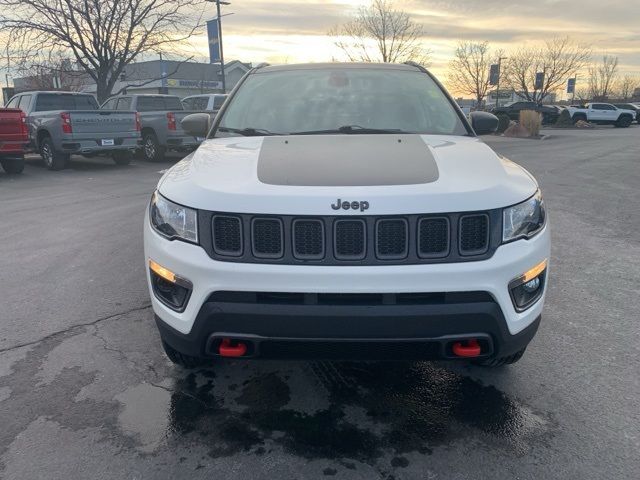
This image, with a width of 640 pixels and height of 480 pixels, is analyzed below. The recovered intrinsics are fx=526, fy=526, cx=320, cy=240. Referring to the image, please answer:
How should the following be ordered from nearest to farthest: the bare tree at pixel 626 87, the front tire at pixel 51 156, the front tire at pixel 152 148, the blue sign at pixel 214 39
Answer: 1. the front tire at pixel 51 156
2. the front tire at pixel 152 148
3. the blue sign at pixel 214 39
4. the bare tree at pixel 626 87

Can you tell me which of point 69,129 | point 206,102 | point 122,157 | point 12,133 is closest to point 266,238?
point 12,133

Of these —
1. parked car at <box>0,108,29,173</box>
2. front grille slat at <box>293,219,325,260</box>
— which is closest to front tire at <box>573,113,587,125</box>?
parked car at <box>0,108,29,173</box>

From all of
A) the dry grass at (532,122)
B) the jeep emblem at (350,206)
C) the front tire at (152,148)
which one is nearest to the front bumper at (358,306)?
the jeep emblem at (350,206)

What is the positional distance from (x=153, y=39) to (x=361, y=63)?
2053 centimetres

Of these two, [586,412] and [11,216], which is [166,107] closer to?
[11,216]

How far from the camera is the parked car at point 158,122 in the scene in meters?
14.3

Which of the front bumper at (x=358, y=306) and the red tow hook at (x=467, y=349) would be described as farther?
the red tow hook at (x=467, y=349)

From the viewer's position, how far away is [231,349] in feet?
7.95

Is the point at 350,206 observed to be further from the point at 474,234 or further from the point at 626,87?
the point at 626,87

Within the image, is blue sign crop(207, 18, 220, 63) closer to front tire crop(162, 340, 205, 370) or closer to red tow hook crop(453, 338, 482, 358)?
front tire crop(162, 340, 205, 370)

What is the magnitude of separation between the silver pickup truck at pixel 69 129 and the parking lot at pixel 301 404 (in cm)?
884

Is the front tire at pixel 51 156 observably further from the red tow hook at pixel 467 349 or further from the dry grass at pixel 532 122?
the dry grass at pixel 532 122

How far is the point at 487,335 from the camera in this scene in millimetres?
2305

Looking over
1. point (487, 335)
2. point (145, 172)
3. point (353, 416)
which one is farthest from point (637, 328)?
point (145, 172)
